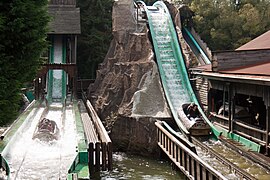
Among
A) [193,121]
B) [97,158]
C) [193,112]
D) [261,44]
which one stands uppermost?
[261,44]

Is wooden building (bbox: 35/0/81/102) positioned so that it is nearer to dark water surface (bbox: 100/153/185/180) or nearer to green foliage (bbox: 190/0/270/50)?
dark water surface (bbox: 100/153/185/180)

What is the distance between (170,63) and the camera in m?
19.2

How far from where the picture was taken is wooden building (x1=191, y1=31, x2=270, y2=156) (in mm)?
11844

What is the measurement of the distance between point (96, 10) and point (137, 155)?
1751 centimetres

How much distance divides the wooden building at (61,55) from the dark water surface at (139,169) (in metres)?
7.90

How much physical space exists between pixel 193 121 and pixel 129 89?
4.03m

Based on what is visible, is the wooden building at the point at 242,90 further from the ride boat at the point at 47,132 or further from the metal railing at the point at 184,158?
the ride boat at the point at 47,132

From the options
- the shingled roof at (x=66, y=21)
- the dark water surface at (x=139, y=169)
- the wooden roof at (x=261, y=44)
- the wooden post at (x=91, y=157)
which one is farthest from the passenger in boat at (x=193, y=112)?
the shingled roof at (x=66, y=21)

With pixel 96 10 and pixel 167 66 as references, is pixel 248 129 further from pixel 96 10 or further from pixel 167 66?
pixel 96 10

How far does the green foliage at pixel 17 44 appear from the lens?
653 centimetres

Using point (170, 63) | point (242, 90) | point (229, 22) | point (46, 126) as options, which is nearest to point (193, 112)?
point (242, 90)

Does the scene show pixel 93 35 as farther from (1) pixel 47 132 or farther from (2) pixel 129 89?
(1) pixel 47 132

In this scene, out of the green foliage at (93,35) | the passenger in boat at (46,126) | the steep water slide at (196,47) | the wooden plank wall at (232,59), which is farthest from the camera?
the green foliage at (93,35)

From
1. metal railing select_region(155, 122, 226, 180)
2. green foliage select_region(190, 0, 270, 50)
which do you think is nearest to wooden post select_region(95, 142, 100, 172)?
metal railing select_region(155, 122, 226, 180)
